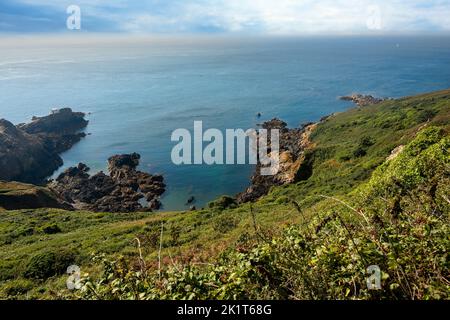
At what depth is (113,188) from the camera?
5744 centimetres

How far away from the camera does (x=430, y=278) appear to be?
4195mm

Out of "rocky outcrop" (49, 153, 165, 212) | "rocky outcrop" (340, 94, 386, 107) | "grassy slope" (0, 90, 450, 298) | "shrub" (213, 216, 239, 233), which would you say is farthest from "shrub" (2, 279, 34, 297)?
"rocky outcrop" (340, 94, 386, 107)

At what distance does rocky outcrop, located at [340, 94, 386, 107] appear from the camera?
97000mm

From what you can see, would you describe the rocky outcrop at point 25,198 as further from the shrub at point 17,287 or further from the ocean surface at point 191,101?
the shrub at point 17,287

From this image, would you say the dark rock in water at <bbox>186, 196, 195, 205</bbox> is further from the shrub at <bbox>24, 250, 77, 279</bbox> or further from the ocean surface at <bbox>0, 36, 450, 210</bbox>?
the shrub at <bbox>24, 250, 77, 279</bbox>

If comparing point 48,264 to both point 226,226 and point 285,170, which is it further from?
point 285,170

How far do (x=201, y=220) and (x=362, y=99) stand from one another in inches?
3324

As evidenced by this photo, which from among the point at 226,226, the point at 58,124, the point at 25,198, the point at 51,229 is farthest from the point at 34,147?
the point at 226,226

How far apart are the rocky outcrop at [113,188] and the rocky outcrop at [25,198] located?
12.8ft

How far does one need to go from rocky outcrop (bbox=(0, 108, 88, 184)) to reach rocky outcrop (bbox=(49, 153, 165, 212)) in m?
7.38

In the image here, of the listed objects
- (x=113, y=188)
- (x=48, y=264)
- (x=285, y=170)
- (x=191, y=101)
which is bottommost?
(x=113, y=188)

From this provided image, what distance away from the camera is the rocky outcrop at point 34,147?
65.3 m
